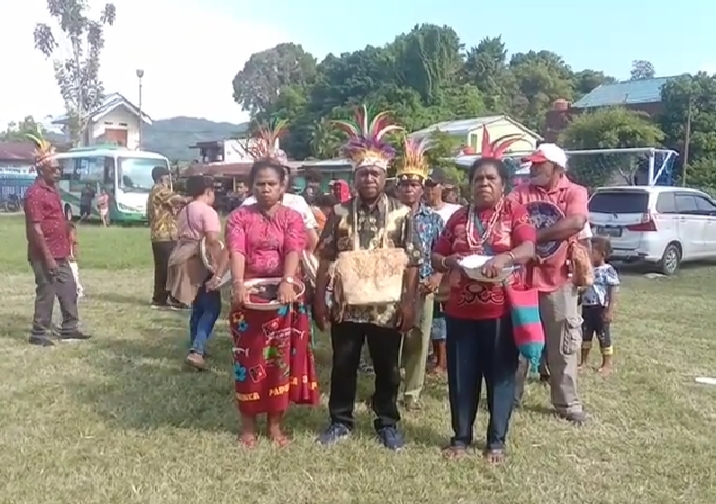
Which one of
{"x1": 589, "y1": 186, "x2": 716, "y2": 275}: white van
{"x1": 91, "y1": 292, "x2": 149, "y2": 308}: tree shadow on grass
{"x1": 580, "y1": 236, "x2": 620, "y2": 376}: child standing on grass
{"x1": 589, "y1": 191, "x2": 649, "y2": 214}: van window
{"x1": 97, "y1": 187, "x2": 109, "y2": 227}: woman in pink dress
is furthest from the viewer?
{"x1": 97, "y1": 187, "x2": 109, "y2": 227}: woman in pink dress

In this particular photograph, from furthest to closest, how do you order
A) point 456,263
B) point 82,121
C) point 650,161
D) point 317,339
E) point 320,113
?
point 320,113 → point 82,121 → point 650,161 → point 317,339 → point 456,263

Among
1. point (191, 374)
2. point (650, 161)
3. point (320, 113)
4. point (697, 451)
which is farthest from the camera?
point (320, 113)

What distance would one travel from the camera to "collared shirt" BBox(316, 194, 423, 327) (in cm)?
477

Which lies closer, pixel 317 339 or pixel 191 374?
pixel 191 374

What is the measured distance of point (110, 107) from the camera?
51.8 meters

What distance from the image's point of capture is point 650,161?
22359 millimetres

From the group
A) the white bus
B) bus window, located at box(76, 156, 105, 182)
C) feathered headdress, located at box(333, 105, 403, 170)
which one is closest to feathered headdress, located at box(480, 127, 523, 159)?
feathered headdress, located at box(333, 105, 403, 170)

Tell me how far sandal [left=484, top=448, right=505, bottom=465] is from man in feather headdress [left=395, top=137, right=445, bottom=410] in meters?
0.88

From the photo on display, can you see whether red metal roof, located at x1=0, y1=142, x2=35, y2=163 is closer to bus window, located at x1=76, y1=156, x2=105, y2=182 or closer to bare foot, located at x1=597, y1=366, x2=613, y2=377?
bus window, located at x1=76, y1=156, x2=105, y2=182

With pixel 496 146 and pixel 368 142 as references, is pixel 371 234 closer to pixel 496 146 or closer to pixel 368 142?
pixel 368 142

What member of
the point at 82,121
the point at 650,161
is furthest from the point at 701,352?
the point at 82,121

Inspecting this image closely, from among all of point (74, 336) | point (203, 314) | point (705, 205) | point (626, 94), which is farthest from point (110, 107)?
point (203, 314)

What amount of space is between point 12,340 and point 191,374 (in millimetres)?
2239

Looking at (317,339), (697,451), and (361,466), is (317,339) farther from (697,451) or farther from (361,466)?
(697,451)
